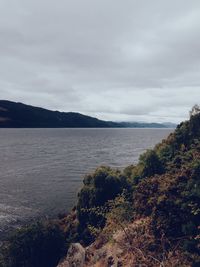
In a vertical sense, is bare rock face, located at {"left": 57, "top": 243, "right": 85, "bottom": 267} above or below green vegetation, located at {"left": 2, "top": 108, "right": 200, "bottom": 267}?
below

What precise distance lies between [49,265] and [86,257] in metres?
7.24

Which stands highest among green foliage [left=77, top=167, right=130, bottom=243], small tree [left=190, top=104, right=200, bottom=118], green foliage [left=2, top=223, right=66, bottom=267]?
small tree [left=190, top=104, right=200, bottom=118]

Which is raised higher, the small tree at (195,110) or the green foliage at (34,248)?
the small tree at (195,110)

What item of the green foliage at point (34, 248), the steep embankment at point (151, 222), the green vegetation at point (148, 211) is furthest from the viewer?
the green foliage at point (34, 248)

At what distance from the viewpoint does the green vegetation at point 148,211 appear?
952 inches

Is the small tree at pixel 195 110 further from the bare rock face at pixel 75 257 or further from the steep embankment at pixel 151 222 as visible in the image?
the bare rock face at pixel 75 257

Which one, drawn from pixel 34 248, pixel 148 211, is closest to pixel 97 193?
pixel 34 248

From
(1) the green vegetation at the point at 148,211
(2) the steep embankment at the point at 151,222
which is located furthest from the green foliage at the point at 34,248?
(2) the steep embankment at the point at 151,222

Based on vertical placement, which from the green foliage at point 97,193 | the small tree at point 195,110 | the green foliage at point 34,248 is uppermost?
the small tree at point 195,110

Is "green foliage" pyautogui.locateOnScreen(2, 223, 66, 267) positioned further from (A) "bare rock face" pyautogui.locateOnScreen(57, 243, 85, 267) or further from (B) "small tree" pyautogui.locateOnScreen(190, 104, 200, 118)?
(B) "small tree" pyautogui.locateOnScreen(190, 104, 200, 118)

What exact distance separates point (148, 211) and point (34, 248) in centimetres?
1490

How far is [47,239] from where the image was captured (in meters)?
35.0

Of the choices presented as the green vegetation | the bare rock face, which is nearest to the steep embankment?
the green vegetation

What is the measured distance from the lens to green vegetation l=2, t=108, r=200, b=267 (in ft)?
79.3
